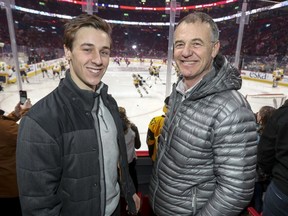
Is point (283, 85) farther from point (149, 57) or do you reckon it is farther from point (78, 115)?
point (78, 115)

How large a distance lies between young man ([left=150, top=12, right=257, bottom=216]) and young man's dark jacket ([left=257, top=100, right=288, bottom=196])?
0.50 meters

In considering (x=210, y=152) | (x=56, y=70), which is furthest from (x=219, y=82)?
(x=56, y=70)

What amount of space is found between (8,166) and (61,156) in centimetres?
112

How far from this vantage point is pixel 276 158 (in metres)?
1.41

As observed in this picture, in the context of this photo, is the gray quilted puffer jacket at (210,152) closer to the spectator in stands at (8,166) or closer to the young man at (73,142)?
the young man at (73,142)

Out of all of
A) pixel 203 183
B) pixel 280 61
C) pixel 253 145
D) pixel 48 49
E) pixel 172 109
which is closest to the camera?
pixel 253 145

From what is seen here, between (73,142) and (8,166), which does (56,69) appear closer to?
(8,166)

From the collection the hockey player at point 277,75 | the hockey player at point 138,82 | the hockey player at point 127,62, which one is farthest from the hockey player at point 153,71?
the hockey player at point 277,75

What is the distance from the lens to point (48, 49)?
6.30 meters

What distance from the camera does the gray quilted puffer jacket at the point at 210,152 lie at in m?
0.94

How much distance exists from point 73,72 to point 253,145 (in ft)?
2.88

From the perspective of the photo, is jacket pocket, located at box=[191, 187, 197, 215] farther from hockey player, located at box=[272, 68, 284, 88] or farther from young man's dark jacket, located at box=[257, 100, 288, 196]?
hockey player, located at box=[272, 68, 284, 88]

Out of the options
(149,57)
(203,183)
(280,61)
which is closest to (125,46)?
(149,57)

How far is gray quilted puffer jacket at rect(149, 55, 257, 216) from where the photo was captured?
0.94 m
